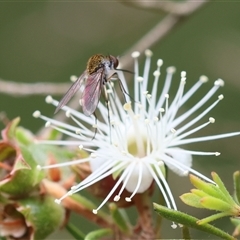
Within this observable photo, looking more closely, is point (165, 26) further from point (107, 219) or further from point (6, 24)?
point (6, 24)

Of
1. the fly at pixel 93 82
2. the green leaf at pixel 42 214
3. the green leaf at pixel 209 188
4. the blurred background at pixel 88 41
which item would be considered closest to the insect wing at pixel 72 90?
the fly at pixel 93 82

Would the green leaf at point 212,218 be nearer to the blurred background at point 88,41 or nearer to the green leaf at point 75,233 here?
the green leaf at point 75,233

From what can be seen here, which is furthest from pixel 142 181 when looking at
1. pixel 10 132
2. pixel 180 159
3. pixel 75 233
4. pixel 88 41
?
pixel 88 41

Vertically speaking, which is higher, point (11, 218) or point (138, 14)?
point (138, 14)

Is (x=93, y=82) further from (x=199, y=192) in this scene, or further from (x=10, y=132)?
(x=199, y=192)

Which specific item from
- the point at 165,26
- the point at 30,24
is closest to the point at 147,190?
the point at 165,26

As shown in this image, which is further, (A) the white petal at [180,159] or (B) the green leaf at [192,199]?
(A) the white petal at [180,159]
